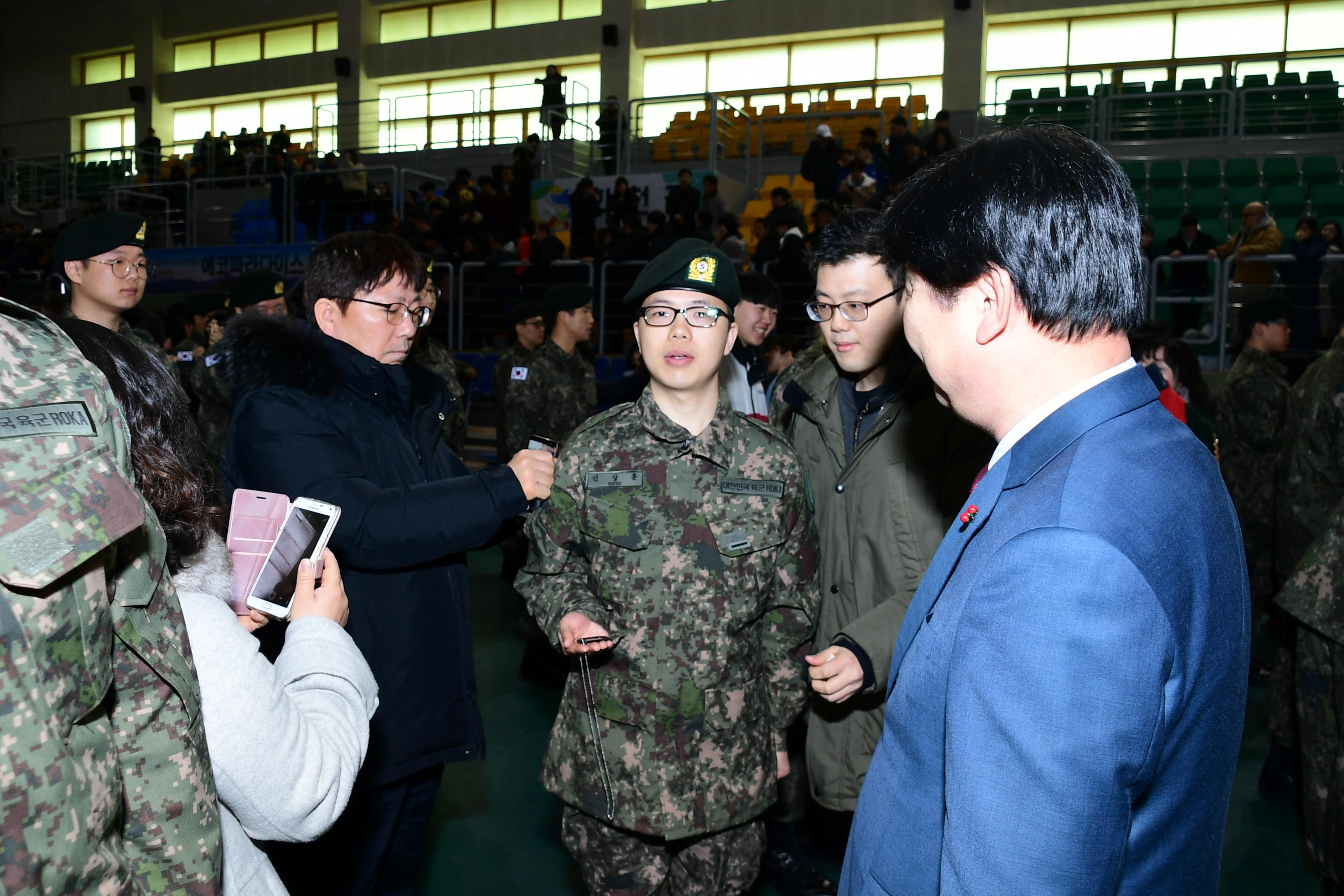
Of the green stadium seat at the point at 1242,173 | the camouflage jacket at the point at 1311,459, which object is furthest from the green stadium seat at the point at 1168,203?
the camouflage jacket at the point at 1311,459

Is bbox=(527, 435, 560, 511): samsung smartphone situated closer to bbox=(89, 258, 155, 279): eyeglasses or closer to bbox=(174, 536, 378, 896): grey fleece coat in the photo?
bbox=(174, 536, 378, 896): grey fleece coat

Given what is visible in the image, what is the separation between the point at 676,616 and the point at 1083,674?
1213mm

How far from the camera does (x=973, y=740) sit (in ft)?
2.51

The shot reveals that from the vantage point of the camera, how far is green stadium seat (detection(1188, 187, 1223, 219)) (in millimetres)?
9836

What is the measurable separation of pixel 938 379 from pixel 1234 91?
39.2 feet

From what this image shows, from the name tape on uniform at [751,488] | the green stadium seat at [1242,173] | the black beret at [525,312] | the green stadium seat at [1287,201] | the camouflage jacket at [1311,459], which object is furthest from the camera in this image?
the green stadium seat at [1242,173]

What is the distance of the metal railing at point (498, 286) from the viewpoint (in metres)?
9.41

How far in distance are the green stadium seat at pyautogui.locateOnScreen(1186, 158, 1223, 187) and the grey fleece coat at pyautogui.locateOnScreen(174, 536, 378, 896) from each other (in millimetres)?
11479

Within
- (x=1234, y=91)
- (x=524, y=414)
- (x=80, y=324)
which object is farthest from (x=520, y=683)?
(x=1234, y=91)

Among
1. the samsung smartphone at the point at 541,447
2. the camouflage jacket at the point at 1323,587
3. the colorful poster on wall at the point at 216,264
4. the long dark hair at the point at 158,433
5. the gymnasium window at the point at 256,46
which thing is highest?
the gymnasium window at the point at 256,46

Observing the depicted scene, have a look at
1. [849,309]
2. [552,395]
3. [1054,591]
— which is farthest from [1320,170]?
[1054,591]

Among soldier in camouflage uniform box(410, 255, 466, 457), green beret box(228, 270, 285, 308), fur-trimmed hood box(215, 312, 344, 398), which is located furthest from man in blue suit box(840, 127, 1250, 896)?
green beret box(228, 270, 285, 308)

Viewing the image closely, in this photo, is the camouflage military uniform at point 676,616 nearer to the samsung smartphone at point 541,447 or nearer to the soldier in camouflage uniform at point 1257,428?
the samsung smartphone at point 541,447

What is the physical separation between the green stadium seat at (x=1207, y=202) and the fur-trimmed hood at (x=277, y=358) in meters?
10.6
